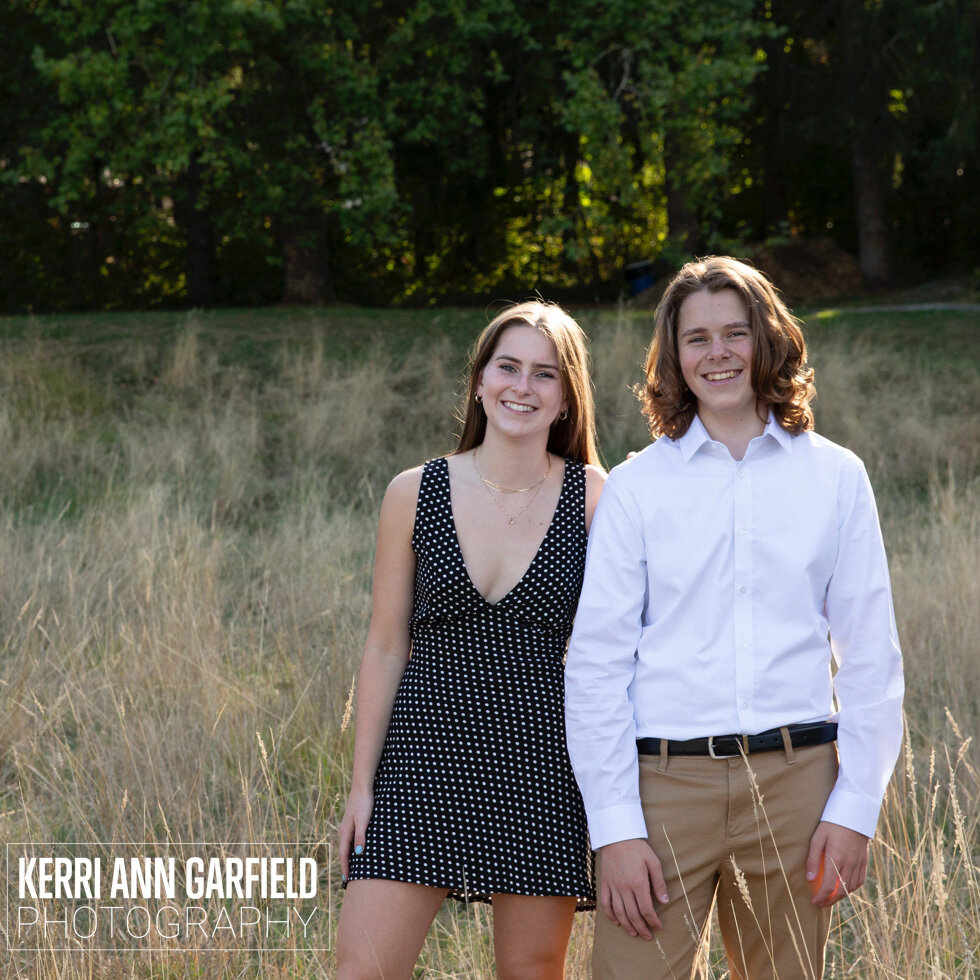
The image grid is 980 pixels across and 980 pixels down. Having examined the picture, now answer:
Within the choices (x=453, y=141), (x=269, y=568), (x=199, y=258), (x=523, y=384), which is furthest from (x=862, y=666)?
(x=199, y=258)

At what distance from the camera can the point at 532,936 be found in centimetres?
241

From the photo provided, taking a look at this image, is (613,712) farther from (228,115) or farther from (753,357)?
(228,115)

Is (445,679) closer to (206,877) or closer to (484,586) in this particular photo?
(484,586)

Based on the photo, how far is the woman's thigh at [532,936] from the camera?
7.90ft

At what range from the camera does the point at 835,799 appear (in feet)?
7.09

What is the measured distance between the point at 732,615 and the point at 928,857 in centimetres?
225

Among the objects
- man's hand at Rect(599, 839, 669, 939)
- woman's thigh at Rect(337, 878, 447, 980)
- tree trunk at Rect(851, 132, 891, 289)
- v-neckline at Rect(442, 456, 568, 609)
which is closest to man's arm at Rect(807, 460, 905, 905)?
man's hand at Rect(599, 839, 669, 939)

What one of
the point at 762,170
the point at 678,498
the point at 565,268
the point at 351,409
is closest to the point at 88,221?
the point at 565,268

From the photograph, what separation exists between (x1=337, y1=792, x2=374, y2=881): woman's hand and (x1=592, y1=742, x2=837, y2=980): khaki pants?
589 mm

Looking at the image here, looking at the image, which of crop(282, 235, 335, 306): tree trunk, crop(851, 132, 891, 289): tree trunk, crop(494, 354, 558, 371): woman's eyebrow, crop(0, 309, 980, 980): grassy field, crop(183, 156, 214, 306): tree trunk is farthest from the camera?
crop(851, 132, 891, 289): tree trunk

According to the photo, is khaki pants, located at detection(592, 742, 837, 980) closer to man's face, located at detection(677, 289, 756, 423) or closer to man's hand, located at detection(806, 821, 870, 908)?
man's hand, located at detection(806, 821, 870, 908)

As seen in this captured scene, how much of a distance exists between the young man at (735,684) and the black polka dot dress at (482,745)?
10.0 inches

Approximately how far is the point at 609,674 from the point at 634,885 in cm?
41

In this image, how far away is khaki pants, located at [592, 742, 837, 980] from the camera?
2156mm
